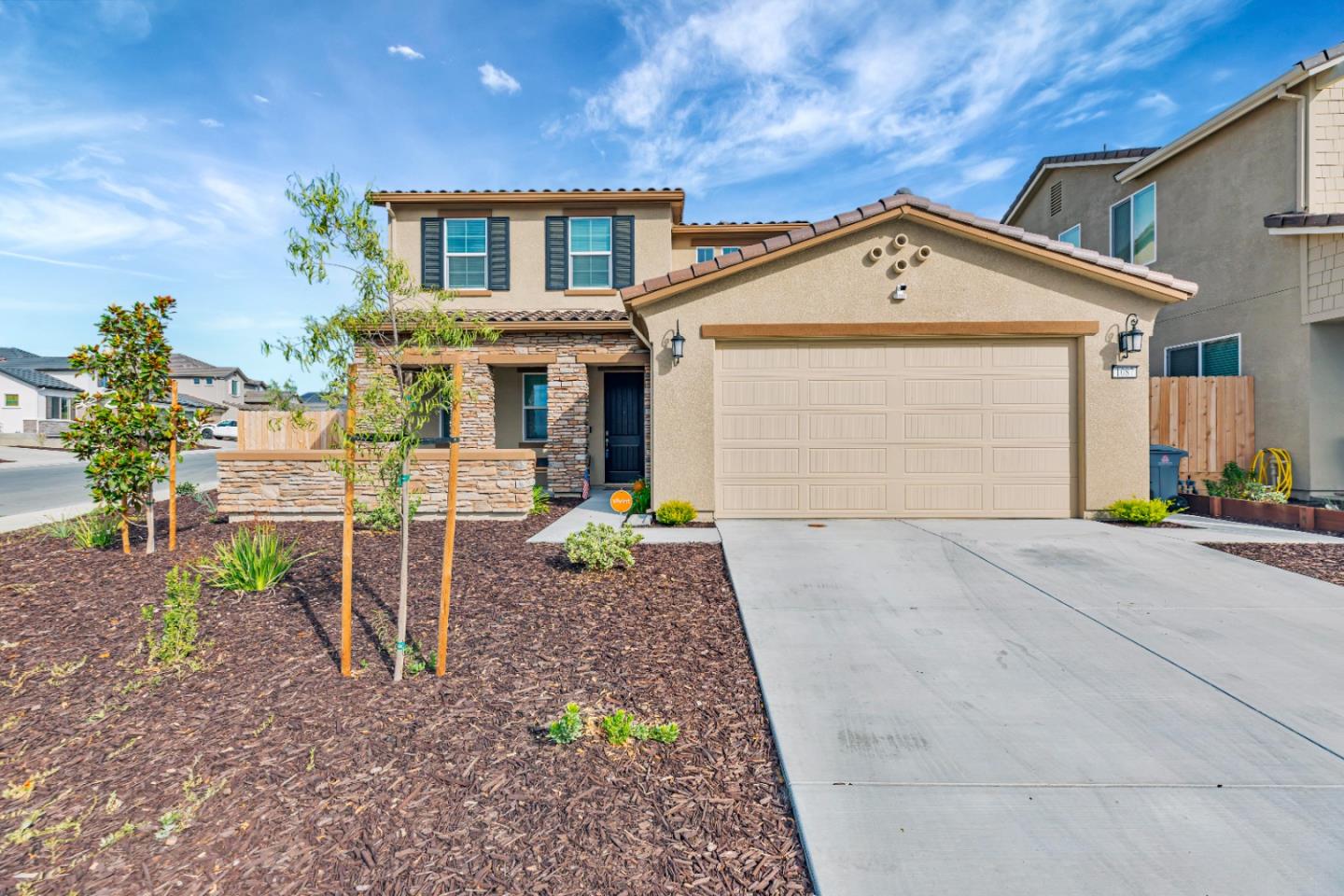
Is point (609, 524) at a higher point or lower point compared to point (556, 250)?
lower

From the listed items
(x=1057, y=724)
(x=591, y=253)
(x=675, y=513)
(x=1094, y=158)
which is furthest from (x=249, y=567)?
(x=1094, y=158)

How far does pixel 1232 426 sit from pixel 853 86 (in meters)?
8.65

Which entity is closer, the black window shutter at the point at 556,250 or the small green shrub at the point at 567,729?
the small green shrub at the point at 567,729

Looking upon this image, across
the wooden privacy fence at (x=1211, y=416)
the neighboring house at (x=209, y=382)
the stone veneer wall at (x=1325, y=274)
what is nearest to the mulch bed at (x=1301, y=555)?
the wooden privacy fence at (x=1211, y=416)

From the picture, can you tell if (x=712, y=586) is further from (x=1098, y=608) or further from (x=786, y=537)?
(x=1098, y=608)

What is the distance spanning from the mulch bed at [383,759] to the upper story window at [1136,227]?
12956mm

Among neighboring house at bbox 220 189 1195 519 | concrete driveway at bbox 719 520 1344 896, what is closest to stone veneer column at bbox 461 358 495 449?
neighboring house at bbox 220 189 1195 519

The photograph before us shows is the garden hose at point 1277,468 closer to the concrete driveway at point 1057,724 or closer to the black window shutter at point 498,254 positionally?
the concrete driveway at point 1057,724

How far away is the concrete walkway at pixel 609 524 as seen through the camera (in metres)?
6.96

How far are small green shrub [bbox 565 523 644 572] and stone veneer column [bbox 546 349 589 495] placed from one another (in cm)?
544

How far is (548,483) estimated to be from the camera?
36.8 ft

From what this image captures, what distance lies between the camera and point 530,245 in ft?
39.9

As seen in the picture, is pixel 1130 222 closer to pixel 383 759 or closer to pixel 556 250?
pixel 556 250

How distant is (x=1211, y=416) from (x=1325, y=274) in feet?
7.85
